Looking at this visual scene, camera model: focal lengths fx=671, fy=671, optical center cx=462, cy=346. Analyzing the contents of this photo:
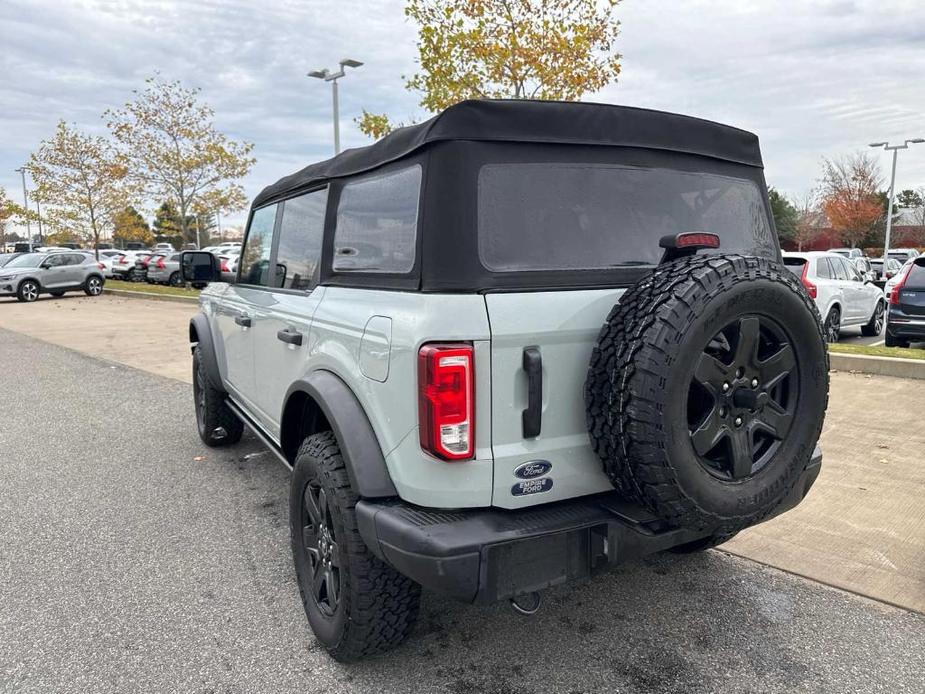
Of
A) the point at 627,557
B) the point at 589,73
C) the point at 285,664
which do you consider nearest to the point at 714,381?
the point at 627,557

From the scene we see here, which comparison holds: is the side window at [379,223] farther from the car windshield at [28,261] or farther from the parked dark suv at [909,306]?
the car windshield at [28,261]

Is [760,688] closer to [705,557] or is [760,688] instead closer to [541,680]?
[541,680]

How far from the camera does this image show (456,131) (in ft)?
7.27

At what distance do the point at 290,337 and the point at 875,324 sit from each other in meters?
11.6

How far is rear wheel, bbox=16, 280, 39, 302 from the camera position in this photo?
811 inches

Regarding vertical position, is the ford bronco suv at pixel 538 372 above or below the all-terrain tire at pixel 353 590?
above

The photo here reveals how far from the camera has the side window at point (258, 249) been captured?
3900 millimetres

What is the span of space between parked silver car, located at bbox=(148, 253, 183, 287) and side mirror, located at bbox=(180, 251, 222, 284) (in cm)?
2188

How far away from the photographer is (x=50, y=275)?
21094 mm

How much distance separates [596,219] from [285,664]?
2037mm

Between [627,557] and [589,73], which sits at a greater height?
[589,73]

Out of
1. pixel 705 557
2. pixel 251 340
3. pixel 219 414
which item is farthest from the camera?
pixel 219 414

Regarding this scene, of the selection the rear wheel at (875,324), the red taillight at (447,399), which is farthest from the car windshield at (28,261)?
the red taillight at (447,399)

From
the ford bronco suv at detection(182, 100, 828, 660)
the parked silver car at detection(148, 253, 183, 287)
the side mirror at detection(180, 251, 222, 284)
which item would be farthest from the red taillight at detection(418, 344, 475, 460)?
the parked silver car at detection(148, 253, 183, 287)
